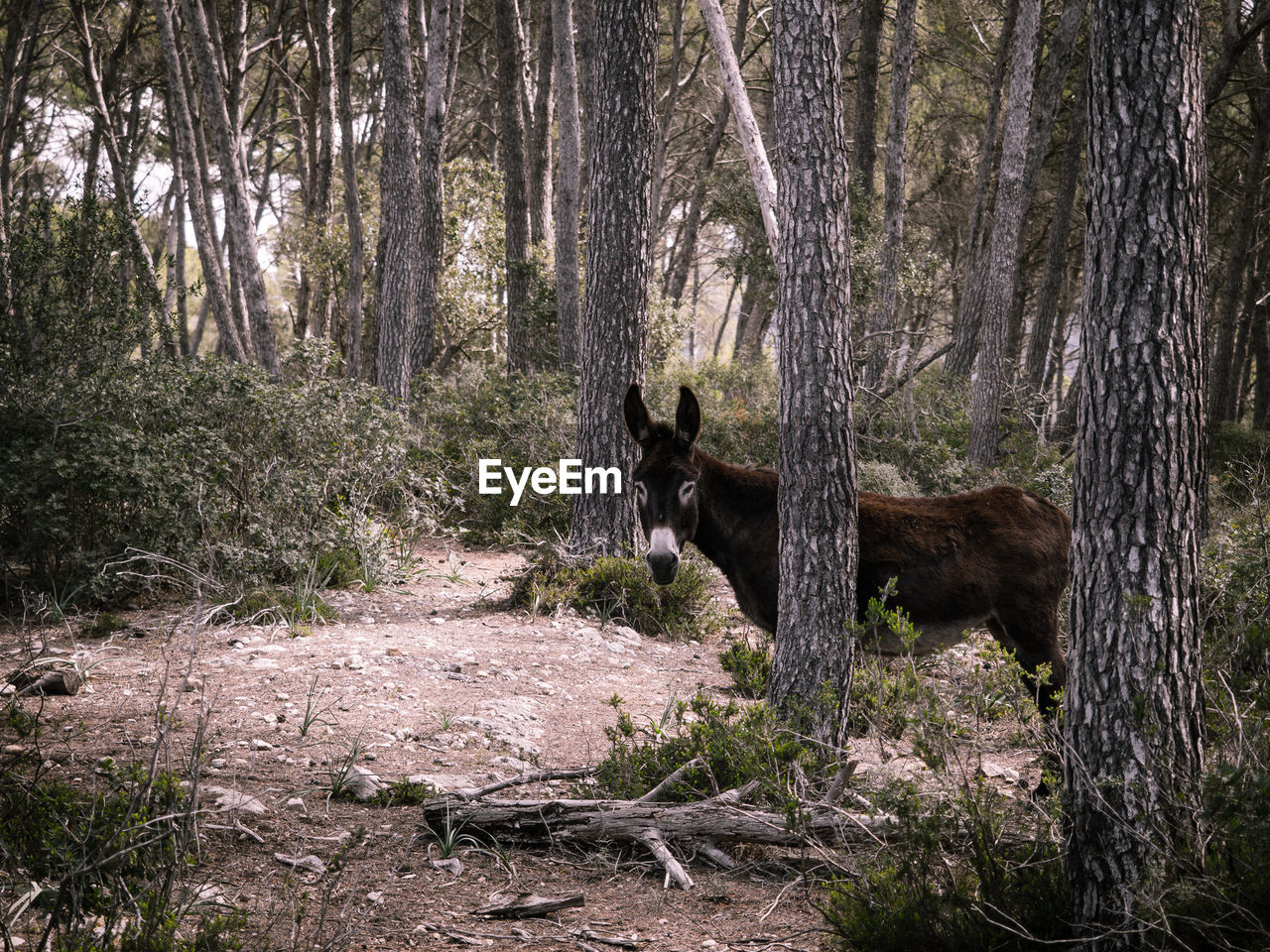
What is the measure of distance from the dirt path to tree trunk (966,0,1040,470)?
659cm

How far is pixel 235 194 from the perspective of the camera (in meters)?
12.4

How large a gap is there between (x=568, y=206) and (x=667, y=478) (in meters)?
10.1

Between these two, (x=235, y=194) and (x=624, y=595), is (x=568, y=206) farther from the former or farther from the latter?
(x=624, y=595)

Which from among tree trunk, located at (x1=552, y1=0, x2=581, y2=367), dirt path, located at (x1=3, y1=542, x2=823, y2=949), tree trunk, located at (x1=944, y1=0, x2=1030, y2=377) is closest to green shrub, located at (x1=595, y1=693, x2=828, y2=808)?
dirt path, located at (x1=3, y1=542, x2=823, y2=949)

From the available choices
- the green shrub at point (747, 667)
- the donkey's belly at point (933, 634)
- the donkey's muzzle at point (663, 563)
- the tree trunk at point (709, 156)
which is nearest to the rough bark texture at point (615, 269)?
the green shrub at point (747, 667)

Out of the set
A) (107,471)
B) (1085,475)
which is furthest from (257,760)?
(1085,475)

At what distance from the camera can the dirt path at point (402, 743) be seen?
3414 mm

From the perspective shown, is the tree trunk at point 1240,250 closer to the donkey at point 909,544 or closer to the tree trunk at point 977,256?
the tree trunk at point 977,256

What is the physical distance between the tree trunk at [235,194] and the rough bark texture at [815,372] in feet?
30.1

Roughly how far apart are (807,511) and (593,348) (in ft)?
13.4

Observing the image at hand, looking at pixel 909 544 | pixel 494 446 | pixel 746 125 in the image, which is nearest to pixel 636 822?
pixel 909 544

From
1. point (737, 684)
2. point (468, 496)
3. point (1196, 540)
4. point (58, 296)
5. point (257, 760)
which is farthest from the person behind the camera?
point (468, 496)

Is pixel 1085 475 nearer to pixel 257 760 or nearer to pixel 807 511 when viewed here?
pixel 807 511

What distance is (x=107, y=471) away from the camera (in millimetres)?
6746
